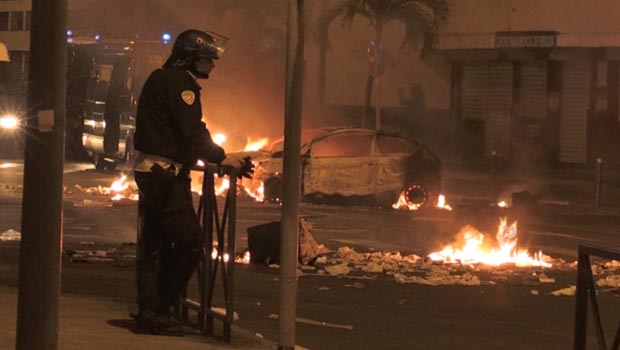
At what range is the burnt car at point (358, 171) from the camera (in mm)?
21250

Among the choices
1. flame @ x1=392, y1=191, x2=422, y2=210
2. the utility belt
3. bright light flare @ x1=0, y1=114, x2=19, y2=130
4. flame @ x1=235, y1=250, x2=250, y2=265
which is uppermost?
bright light flare @ x1=0, y1=114, x2=19, y2=130

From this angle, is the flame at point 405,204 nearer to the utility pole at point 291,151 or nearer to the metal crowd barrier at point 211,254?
the metal crowd barrier at point 211,254

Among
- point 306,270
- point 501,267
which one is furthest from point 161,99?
point 501,267

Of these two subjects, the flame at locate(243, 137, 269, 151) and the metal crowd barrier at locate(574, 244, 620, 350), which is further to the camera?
the flame at locate(243, 137, 269, 151)

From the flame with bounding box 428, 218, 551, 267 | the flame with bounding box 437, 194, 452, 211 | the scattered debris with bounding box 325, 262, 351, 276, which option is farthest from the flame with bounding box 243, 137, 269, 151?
the scattered debris with bounding box 325, 262, 351, 276

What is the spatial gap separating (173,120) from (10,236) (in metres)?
8.07

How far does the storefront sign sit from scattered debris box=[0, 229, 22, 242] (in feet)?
54.6

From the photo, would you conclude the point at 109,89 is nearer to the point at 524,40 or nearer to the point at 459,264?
the point at 524,40

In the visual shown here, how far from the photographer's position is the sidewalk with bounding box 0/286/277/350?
7488 millimetres

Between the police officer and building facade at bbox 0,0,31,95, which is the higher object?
building facade at bbox 0,0,31,95

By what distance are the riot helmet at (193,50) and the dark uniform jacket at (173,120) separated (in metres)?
0.08

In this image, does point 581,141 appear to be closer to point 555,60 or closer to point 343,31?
point 555,60

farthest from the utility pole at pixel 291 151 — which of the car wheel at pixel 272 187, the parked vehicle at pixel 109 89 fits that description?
the parked vehicle at pixel 109 89

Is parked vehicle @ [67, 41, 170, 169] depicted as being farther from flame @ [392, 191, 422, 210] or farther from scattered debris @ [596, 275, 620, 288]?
scattered debris @ [596, 275, 620, 288]
